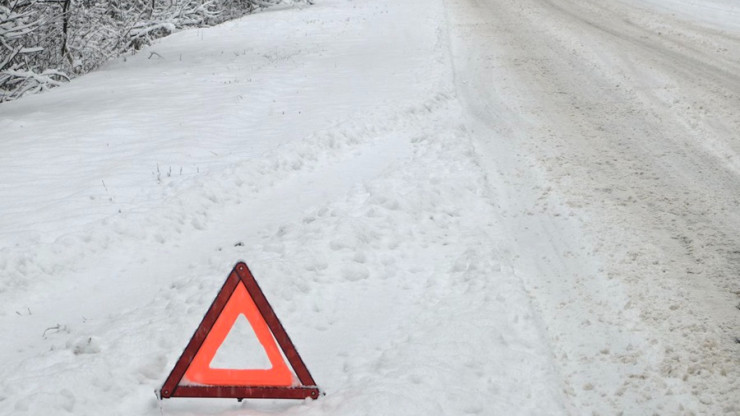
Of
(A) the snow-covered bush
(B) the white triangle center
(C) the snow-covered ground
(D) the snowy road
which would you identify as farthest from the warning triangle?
(A) the snow-covered bush

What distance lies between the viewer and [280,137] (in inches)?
370

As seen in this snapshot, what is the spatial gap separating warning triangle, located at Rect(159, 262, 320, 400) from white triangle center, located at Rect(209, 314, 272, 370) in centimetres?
66

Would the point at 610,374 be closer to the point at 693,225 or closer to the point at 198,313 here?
the point at 693,225

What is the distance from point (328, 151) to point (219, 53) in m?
8.89

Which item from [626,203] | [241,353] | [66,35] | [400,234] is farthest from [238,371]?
[66,35]

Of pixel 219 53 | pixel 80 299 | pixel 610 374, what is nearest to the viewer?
pixel 610 374

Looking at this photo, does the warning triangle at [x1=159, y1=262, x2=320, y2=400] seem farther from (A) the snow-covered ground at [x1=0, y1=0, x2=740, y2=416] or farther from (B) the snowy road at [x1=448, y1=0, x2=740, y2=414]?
(B) the snowy road at [x1=448, y1=0, x2=740, y2=414]

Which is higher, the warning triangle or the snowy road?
the warning triangle

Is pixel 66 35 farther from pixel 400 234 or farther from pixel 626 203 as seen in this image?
pixel 626 203

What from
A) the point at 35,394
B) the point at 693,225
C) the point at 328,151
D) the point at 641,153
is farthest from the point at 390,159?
the point at 35,394

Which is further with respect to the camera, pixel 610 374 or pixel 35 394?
pixel 610 374

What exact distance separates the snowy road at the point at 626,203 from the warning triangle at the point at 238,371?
6.31 feet

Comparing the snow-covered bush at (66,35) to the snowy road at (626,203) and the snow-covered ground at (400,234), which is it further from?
the snowy road at (626,203)

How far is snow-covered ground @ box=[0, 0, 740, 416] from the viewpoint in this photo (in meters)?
4.17
